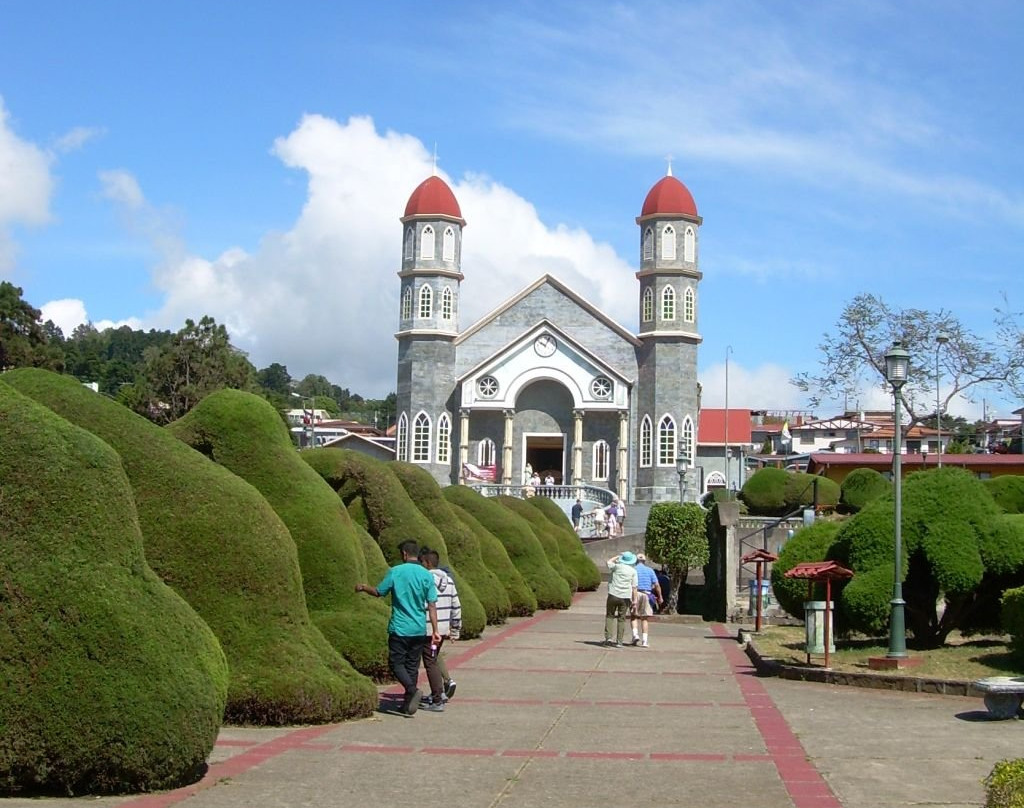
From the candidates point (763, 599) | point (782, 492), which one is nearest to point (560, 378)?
point (782, 492)

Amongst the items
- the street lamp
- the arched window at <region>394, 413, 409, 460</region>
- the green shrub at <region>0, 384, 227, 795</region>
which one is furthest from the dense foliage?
the green shrub at <region>0, 384, 227, 795</region>

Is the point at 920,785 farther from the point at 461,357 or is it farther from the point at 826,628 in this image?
the point at 461,357

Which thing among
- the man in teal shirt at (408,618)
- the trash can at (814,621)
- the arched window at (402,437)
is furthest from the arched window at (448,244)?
the man in teal shirt at (408,618)

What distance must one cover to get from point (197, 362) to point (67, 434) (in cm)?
4373

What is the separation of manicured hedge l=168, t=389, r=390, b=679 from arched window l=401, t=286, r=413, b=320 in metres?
44.5

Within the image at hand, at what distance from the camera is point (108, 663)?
7699 mm

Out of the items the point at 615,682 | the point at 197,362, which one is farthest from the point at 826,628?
the point at 197,362

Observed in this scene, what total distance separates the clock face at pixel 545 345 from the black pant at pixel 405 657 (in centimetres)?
4443

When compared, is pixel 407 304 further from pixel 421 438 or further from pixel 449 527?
pixel 449 527

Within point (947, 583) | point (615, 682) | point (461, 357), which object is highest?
point (461, 357)

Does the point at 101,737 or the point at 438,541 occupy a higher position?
the point at 438,541

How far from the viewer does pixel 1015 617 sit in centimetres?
1452

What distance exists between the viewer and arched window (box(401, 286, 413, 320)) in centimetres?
5716

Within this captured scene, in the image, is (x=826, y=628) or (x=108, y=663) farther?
(x=826, y=628)
